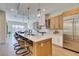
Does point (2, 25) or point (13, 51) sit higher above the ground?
point (2, 25)

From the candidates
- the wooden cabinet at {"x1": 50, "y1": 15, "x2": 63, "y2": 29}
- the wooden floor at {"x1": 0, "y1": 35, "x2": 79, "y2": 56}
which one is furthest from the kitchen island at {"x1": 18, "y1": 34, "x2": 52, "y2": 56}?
the wooden cabinet at {"x1": 50, "y1": 15, "x2": 63, "y2": 29}

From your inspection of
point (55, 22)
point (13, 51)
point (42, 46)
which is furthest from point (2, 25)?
point (55, 22)

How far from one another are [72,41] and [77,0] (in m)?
1.14

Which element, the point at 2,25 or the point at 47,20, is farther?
the point at 2,25

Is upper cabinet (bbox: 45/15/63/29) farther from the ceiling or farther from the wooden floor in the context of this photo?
the wooden floor

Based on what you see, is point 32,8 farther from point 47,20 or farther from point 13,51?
point 13,51

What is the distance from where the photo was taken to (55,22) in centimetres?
303

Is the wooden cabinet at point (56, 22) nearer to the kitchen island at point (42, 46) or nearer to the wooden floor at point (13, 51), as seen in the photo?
the kitchen island at point (42, 46)

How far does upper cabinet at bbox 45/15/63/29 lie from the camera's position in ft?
9.43

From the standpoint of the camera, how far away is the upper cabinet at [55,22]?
9.43ft

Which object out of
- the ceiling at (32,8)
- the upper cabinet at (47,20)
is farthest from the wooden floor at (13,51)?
the ceiling at (32,8)

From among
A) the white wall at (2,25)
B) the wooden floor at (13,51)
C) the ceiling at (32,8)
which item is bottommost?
the wooden floor at (13,51)

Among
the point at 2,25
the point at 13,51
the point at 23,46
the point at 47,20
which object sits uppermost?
the point at 47,20

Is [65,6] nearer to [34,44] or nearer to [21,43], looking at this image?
[34,44]
